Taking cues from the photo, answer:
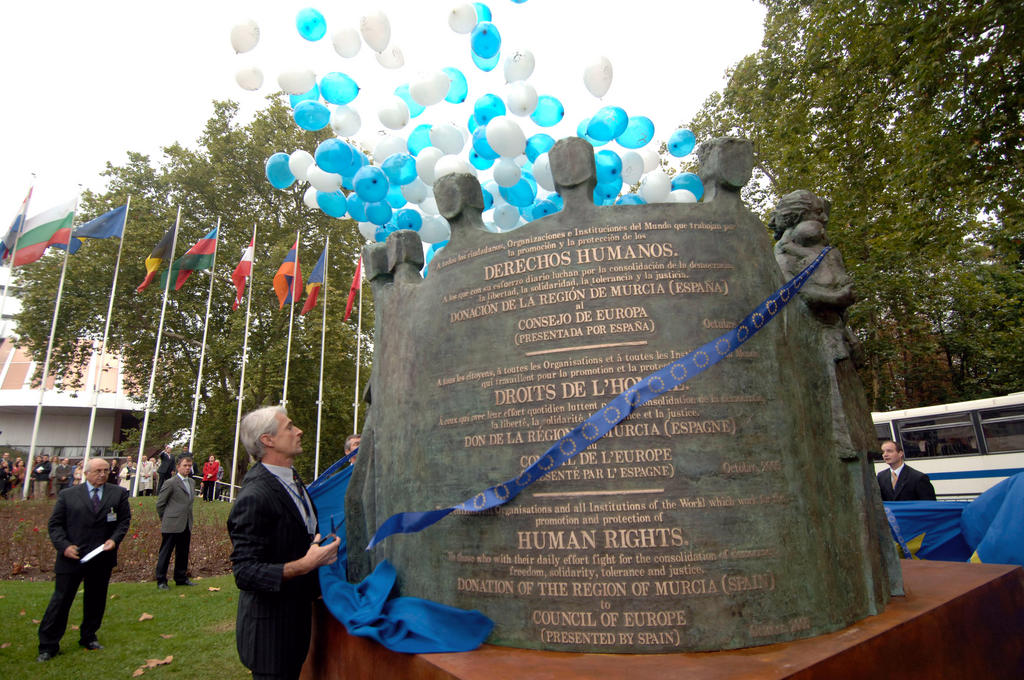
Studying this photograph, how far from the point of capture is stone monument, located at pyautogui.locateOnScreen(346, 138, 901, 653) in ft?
10.9

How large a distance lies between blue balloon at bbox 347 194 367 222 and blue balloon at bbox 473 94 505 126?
1.39 meters

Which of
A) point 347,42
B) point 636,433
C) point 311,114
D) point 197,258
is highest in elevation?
point 197,258

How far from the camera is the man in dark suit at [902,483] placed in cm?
805

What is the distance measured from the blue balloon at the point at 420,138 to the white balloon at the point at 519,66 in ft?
3.06

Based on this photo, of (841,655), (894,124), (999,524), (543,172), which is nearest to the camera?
(841,655)

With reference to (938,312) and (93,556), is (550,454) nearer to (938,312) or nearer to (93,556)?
(93,556)

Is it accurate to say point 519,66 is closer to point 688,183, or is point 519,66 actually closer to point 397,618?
point 688,183

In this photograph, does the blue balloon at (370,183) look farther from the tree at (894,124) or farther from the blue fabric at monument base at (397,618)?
the tree at (894,124)

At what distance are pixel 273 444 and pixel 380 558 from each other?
1.48 meters

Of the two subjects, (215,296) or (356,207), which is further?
(215,296)

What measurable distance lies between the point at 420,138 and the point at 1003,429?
14.2m

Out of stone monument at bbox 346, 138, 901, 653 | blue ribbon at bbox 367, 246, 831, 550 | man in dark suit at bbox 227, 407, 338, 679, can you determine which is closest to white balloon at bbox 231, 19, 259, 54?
stone monument at bbox 346, 138, 901, 653

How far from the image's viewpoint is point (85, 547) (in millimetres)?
6418

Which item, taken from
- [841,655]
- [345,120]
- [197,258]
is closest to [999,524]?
[841,655]
